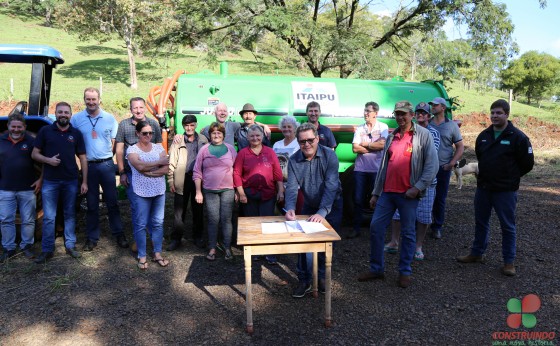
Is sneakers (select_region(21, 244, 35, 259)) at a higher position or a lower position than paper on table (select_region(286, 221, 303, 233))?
lower

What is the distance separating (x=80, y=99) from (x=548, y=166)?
1853cm

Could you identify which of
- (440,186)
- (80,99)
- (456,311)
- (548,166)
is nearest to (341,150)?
(440,186)

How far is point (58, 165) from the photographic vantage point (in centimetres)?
457

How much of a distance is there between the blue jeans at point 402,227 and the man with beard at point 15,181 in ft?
12.4

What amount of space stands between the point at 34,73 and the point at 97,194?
1.77m

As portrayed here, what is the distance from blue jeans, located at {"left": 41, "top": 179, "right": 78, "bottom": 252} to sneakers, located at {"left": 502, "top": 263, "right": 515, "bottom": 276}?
16.0ft

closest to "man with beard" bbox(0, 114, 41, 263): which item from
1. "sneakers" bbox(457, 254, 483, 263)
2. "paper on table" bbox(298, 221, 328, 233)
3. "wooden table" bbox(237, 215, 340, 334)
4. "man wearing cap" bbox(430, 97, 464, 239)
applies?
"wooden table" bbox(237, 215, 340, 334)

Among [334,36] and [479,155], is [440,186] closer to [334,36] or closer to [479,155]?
[479,155]

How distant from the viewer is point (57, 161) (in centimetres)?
452

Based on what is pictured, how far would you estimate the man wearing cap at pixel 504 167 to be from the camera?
14.1ft

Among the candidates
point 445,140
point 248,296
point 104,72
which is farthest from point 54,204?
point 104,72

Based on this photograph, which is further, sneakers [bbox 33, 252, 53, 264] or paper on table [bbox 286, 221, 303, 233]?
sneakers [bbox 33, 252, 53, 264]

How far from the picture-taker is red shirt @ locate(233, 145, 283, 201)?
4.52 m

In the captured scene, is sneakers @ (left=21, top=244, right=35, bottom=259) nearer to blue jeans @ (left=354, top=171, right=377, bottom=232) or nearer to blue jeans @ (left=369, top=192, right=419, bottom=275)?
blue jeans @ (left=369, top=192, right=419, bottom=275)
